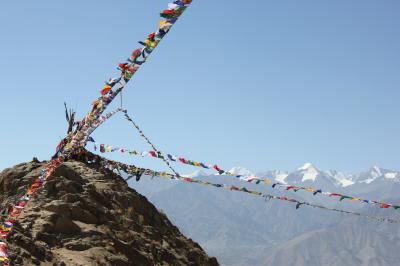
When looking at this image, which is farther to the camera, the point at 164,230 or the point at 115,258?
the point at 164,230

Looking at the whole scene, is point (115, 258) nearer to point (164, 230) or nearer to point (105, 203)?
point (105, 203)

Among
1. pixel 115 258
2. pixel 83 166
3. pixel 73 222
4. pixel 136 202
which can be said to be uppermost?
pixel 83 166

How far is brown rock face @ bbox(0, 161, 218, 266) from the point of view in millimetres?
19312

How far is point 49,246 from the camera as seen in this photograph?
1964 cm

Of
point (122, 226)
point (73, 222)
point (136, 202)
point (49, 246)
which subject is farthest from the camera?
point (136, 202)

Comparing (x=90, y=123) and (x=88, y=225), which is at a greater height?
(x=90, y=123)

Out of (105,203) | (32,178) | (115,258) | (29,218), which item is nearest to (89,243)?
(115,258)

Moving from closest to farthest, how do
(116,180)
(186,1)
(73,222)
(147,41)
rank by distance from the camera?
1. (186,1)
2. (147,41)
3. (73,222)
4. (116,180)

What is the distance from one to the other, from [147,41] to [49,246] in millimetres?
8145

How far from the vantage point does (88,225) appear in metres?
22.1

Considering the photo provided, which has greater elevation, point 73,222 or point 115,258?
point 73,222

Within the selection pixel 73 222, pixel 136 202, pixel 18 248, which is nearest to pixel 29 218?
pixel 73 222

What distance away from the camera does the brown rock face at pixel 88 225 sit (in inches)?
760

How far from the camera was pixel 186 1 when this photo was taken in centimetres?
1556
